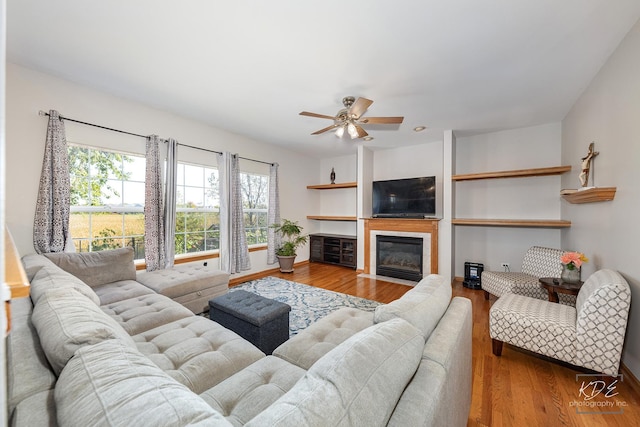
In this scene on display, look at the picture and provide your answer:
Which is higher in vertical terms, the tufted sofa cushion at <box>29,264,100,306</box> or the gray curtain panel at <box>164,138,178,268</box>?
the gray curtain panel at <box>164,138,178,268</box>

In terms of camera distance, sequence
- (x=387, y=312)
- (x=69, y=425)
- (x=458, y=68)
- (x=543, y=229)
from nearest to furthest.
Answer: (x=69, y=425), (x=387, y=312), (x=458, y=68), (x=543, y=229)

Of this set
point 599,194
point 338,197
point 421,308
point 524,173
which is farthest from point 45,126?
point 524,173

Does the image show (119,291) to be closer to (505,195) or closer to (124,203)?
(124,203)

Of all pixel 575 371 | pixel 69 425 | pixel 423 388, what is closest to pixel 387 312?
pixel 423 388

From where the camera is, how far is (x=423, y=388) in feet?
2.61

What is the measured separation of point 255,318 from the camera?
1.85 metres

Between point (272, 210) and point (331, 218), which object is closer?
point (272, 210)

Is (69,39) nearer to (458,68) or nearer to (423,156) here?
(458,68)

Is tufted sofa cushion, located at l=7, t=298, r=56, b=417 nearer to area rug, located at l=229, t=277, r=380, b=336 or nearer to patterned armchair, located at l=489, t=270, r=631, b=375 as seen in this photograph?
area rug, located at l=229, t=277, r=380, b=336

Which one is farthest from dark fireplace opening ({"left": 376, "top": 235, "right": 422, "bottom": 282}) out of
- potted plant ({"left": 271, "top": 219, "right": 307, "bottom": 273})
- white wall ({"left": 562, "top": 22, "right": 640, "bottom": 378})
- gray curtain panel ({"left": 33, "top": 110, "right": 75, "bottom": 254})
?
gray curtain panel ({"left": 33, "top": 110, "right": 75, "bottom": 254})

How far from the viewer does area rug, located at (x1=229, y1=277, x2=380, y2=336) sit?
2.78 metres

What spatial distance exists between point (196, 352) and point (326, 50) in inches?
91.9

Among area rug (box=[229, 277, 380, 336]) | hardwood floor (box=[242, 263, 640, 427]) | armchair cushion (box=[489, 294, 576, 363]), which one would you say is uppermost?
armchair cushion (box=[489, 294, 576, 363])

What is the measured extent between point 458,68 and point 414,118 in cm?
119
